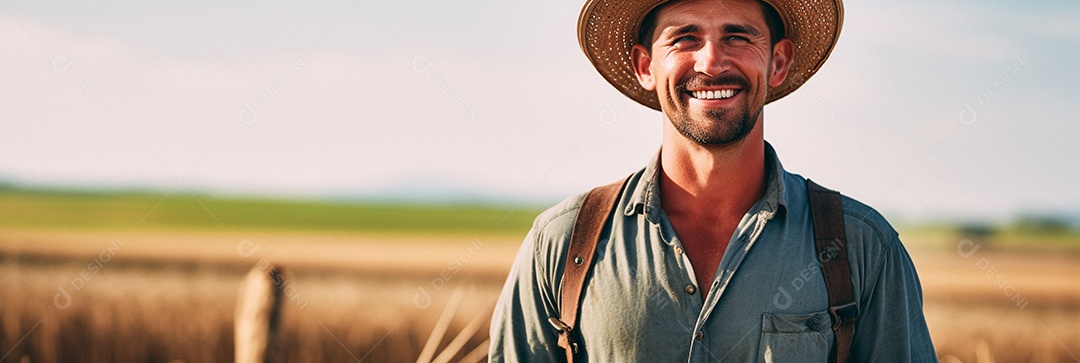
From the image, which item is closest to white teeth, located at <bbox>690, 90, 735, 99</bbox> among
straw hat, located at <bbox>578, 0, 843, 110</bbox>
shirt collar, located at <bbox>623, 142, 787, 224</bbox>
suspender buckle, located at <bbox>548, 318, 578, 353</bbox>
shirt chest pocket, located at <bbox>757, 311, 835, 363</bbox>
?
shirt collar, located at <bbox>623, 142, 787, 224</bbox>

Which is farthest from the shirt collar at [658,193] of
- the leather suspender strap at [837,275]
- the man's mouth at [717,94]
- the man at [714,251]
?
the man's mouth at [717,94]

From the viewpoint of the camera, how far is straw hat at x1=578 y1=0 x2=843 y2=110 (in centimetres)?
291

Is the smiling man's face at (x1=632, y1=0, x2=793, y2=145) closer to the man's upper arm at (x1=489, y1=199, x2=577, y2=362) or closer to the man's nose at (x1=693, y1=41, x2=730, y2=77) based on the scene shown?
the man's nose at (x1=693, y1=41, x2=730, y2=77)

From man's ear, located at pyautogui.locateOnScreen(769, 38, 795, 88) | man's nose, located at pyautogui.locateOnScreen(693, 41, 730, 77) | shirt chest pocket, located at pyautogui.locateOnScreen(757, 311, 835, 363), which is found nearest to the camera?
shirt chest pocket, located at pyautogui.locateOnScreen(757, 311, 835, 363)

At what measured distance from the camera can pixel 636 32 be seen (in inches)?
120

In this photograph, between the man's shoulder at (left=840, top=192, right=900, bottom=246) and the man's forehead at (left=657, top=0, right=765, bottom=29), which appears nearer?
the man's shoulder at (left=840, top=192, right=900, bottom=246)

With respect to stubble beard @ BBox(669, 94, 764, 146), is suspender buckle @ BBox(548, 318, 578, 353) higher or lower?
lower

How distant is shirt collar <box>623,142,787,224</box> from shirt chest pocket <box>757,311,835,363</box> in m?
0.32

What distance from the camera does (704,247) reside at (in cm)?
262

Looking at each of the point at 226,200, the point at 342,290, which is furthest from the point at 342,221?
the point at 342,290

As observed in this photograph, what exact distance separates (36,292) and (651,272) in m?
12.0

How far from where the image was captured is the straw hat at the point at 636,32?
9.55 feet

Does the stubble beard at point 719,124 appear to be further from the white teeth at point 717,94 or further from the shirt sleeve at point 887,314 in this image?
the shirt sleeve at point 887,314

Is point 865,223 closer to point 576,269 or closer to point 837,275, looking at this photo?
point 837,275
